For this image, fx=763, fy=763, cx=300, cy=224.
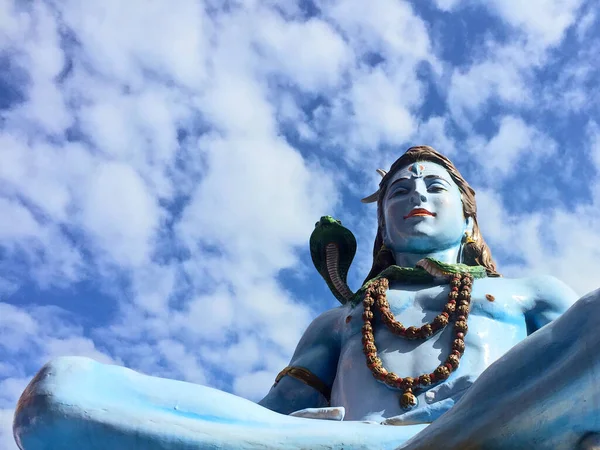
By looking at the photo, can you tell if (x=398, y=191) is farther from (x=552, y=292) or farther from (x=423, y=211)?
(x=552, y=292)

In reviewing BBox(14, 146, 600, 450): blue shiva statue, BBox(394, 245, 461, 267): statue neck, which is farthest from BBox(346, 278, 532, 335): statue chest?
Result: BBox(394, 245, 461, 267): statue neck

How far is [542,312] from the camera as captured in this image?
5289 mm

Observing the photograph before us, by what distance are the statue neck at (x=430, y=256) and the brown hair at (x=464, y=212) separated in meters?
0.12

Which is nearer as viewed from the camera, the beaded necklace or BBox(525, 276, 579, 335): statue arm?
the beaded necklace

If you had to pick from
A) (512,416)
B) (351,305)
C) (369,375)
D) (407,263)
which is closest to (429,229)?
(407,263)

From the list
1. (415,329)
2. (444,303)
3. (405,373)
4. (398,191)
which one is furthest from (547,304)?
(398,191)

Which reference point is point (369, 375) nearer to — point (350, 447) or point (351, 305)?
point (351, 305)

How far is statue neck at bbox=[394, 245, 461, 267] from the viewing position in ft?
18.9

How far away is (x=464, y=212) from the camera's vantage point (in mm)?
6094

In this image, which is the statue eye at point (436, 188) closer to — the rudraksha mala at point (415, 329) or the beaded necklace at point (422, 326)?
the beaded necklace at point (422, 326)

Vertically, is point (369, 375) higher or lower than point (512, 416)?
higher

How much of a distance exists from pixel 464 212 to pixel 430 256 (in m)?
0.58

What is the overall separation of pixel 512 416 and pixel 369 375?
7.59ft

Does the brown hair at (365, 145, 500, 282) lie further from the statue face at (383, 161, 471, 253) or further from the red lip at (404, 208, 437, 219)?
the red lip at (404, 208, 437, 219)
